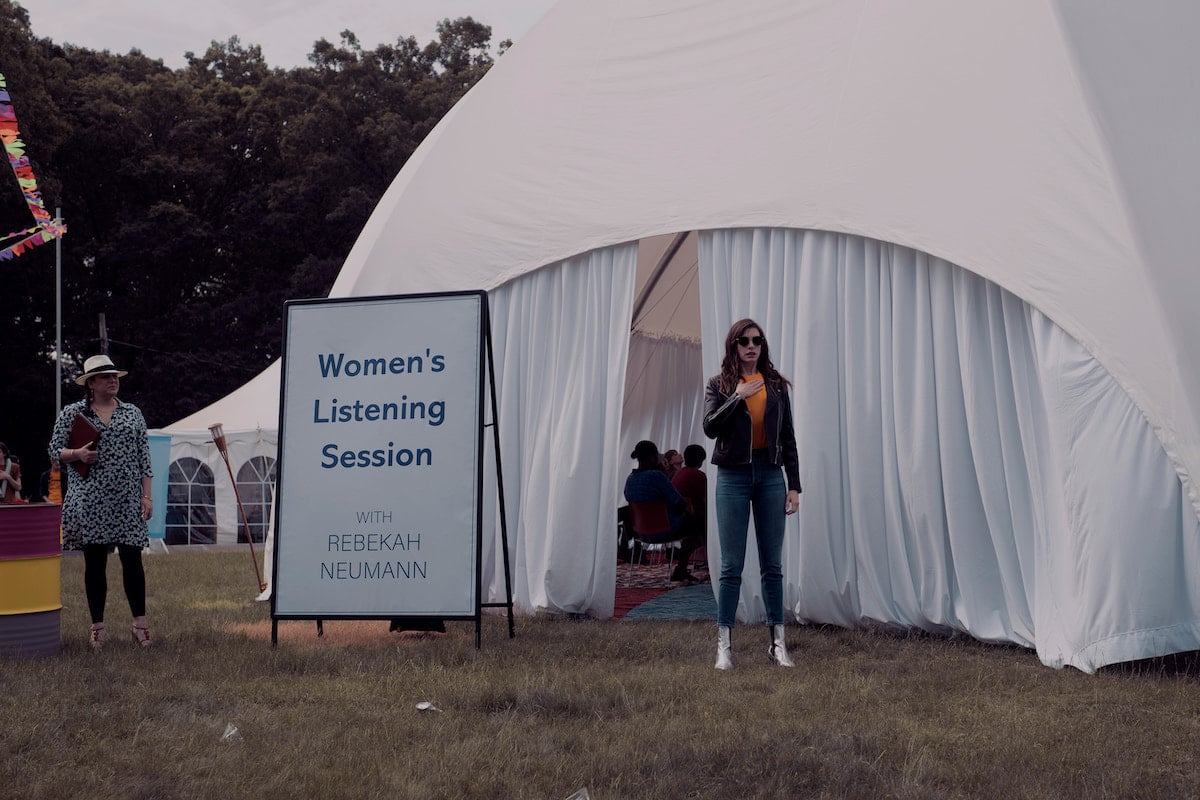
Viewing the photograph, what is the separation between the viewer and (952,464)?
5.90 m

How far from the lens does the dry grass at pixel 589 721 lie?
3.31 metres

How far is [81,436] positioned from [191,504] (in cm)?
1093

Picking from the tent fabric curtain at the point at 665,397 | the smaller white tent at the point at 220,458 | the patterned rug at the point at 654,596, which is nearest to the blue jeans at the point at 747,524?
the patterned rug at the point at 654,596

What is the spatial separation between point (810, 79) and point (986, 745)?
13.6ft

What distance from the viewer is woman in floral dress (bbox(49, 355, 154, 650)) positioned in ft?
19.6

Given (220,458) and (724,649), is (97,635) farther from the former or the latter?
(220,458)

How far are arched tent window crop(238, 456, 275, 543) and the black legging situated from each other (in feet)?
32.3

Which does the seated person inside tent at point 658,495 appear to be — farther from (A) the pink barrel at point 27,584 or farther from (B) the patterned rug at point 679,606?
(A) the pink barrel at point 27,584

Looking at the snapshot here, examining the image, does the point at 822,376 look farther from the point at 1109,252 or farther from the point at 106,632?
the point at 106,632

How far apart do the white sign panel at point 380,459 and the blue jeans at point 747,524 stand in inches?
50.0

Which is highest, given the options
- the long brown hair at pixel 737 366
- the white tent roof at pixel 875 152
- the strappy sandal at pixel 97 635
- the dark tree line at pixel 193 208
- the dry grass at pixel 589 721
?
the dark tree line at pixel 193 208

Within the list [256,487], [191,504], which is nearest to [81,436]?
[256,487]

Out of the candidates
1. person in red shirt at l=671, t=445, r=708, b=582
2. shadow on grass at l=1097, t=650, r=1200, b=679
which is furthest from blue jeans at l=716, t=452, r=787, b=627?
person in red shirt at l=671, t=445, r=708, b=582

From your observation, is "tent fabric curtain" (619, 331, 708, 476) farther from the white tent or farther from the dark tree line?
the dark tree line
